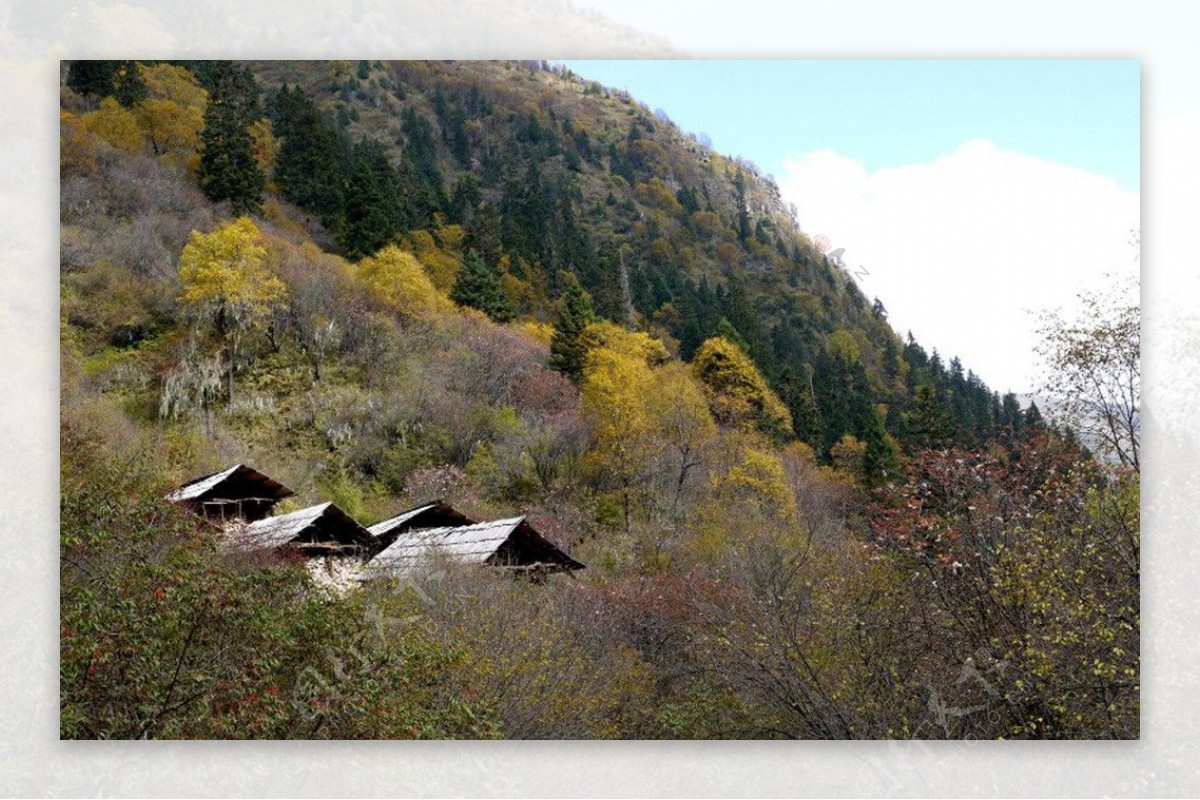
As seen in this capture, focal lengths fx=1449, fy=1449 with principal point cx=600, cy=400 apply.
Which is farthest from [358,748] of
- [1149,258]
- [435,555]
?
[1149,258]

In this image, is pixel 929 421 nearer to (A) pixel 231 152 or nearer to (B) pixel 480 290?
(B) pixel 480 290

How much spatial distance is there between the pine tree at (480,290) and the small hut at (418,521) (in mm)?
1229

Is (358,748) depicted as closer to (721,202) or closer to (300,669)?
(300,669)

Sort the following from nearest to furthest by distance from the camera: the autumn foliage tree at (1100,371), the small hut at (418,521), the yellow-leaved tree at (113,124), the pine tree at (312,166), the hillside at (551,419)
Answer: the hillside at (551,419)
the autumn foliage tree at (1100,371)
the yellow-leaved tree at (113,124)
the small hut at (418,521)
the pine tree at (312,166)

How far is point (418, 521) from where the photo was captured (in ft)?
28.1

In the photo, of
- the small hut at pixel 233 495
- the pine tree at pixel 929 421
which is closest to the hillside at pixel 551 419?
the pine tree at pixel 929 421

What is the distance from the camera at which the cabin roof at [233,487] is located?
8.26m

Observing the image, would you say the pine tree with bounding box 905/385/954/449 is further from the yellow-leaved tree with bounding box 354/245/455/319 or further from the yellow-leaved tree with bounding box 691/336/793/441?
the yellow-leaved tree with bounding box 354/245/455/319

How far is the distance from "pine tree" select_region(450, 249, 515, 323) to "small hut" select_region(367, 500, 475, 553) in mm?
1229

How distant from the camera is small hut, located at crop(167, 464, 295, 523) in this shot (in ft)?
27.1

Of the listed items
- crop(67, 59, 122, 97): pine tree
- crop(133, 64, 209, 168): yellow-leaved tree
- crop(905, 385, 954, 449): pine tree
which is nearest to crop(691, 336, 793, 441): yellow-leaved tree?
crop(905, 385, 954, 449): pine tree

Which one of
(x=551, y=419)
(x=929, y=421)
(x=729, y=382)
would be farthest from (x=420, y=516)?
(x=929, y=421)

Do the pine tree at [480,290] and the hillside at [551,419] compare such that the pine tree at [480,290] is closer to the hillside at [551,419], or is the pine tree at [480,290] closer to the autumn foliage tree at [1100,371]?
the hillside at [551,419]

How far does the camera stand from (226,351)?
859 cm
